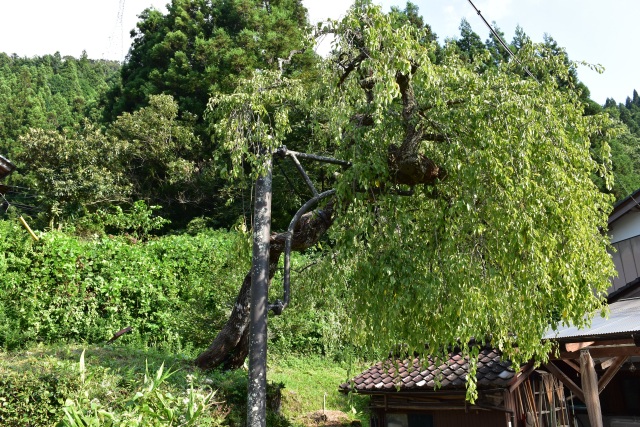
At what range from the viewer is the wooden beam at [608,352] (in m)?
8.21

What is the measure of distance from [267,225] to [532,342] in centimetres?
362

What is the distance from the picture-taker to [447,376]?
10.1 meters

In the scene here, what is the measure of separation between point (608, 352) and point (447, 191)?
3.76 meters

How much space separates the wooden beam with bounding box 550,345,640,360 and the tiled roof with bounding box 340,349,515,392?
938 millimetres

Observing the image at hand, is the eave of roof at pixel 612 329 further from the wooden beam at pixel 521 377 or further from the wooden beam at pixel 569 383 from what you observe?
the wooden beam at pixel 521 377

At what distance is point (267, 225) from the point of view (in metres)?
6.76

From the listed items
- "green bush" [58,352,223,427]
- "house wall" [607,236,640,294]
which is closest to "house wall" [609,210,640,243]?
"house wall" [607,236,640,294]

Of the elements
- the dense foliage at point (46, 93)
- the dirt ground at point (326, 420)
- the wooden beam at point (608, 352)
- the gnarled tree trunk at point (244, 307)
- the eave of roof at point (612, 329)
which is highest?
the dense foliage at point (46, 93)

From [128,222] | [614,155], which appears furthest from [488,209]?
[614,155]

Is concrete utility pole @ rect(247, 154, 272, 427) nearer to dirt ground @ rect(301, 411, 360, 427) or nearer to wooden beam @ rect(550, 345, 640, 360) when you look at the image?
wooden beam @ rect(550, 345, 640, 360)

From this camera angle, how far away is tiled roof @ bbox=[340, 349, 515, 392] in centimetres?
937

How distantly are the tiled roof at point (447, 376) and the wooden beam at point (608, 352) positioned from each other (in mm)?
938

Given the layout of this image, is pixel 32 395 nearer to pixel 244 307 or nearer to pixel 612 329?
pixel 244 307

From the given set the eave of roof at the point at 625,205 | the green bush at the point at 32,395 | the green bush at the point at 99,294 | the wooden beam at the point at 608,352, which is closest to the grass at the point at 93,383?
the green bush at the point at 32,395
